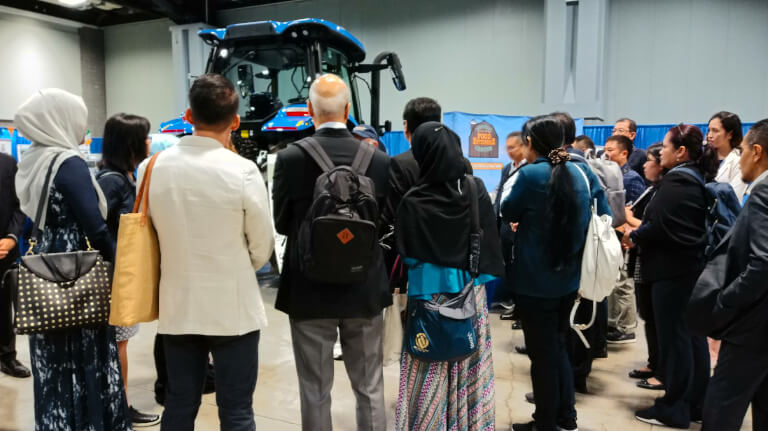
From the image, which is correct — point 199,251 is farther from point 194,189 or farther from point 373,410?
point 373,410

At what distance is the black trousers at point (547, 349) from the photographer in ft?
8.03

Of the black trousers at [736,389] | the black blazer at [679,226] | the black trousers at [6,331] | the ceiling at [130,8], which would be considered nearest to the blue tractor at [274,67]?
the black trousers at [6,331]

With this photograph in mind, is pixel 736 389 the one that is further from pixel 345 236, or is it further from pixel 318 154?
pixel 318 154

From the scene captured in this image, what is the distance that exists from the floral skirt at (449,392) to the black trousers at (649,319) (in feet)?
4.14

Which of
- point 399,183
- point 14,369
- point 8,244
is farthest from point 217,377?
point 14,369

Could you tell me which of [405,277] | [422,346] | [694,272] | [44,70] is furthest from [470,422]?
[44,70]

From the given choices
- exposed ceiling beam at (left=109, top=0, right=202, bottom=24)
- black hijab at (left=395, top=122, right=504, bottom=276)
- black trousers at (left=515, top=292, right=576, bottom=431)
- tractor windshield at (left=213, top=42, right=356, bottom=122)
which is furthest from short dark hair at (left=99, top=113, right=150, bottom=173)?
exposed ceiling beam at (left=109, top=0, right=202, bottom=24)

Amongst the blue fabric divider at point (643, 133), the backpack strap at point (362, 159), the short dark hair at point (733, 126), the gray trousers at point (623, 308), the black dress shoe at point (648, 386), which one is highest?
the blue fabric divider at point (643, 133)

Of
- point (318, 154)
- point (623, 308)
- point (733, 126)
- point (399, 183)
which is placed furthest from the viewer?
point (623, 308)

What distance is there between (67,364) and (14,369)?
165cm

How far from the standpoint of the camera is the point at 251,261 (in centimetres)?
190

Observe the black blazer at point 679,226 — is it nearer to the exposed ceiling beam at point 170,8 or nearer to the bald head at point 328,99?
the bald head at point 328,99

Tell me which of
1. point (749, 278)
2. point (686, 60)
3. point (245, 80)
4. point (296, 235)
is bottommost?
point (749, 278)

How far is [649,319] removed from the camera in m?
3.22
